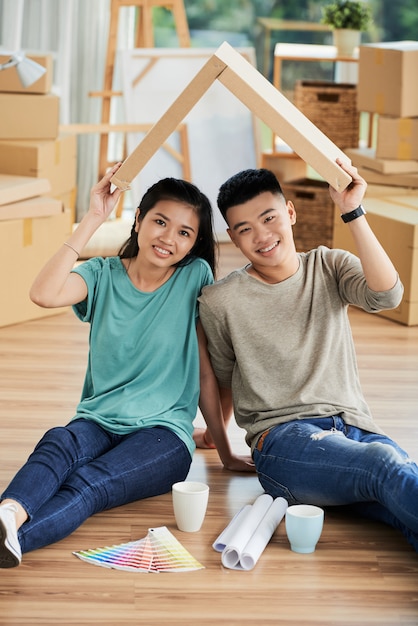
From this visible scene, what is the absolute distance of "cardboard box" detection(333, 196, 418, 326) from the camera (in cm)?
375

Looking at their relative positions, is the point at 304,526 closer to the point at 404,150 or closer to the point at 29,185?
the point at 29,185

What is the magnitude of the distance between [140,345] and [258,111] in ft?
1.96

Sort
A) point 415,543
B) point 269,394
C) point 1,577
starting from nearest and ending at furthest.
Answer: point 1,577, point 415,543, point 269,394

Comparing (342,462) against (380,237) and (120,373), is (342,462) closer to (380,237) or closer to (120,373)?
(120,373)

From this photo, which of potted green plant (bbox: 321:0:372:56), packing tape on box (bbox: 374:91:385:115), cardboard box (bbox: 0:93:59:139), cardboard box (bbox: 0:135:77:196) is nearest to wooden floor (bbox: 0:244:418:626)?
cardboard box (bbox: 0:135:77:196)

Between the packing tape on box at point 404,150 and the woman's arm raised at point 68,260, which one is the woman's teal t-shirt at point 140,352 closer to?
the woman's arm raised at point 68,260

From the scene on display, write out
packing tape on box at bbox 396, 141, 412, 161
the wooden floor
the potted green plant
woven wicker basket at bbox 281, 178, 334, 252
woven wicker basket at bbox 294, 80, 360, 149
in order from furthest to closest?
the potted green plant, woven wicker basket at bbox 294, 80, 360, 149, woven wicker basket at bbox 281, 178, 334, 252, packing tape on box at bbox 396, 141, 412, 161, the wooden floor

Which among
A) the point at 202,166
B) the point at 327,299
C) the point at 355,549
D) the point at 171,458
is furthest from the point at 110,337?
the point at 202,166

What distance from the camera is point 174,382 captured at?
7.32ft

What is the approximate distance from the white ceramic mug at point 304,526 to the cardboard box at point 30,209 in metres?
1.97

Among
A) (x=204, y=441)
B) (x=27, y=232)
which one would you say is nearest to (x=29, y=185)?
(x=27, y=232)

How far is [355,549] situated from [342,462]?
18 cm

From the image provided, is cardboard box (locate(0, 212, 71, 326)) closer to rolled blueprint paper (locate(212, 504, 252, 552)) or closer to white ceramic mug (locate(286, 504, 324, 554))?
rolled blueprint paper (locate(212, 504, 252, 552))

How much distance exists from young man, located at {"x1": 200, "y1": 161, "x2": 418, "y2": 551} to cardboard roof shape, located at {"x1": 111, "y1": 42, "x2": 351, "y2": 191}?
87mm
